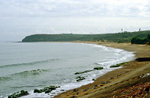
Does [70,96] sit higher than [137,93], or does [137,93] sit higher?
[137,93]

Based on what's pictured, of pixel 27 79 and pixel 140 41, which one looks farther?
pixel 140 41

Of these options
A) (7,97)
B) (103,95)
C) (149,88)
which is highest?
(149,88)

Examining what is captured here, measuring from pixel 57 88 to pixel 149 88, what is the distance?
1194 cm

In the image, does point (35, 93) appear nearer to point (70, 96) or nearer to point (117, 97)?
point (70, 96)

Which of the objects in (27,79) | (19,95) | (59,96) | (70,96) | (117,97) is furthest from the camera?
(27,79)

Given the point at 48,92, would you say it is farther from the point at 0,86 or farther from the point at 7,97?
the point at 0,86

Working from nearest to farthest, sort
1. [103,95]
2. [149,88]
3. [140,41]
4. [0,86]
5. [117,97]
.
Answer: [149,88] < [117,97] < [103,95] < [0,86] < [140,41]

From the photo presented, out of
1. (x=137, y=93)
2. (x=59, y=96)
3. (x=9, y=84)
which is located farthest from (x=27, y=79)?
(x=137, y=93)

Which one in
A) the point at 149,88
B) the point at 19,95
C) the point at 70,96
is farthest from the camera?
the point at 19,95

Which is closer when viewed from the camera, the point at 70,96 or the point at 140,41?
the point at 70,96

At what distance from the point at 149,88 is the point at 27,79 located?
20161 millimetres

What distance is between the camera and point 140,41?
3551 inches

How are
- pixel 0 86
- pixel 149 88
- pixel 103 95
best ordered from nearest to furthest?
pixel 149 88, pixel 103 95, pixel 0 86

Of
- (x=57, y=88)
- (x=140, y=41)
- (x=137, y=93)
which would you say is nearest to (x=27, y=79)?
(x=57, y=88)
